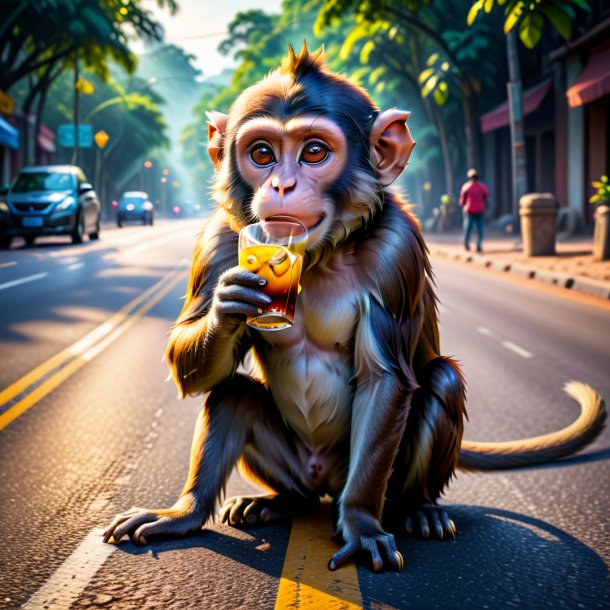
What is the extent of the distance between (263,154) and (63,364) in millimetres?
5740

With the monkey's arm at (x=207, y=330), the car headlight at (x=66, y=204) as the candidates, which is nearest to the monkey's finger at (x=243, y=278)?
the monkey's arm at (x=207, y=330)

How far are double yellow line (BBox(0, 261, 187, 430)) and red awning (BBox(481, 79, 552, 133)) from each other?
21.3 m

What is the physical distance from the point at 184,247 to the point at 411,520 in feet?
A: 82.0

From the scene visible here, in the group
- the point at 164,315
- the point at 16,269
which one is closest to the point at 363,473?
the point at 164,315

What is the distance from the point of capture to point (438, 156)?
144 feet

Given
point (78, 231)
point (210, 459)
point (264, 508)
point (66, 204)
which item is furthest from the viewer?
point (78, 231)

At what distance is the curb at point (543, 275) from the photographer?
14477mm

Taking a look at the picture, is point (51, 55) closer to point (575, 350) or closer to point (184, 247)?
point (184, 247)

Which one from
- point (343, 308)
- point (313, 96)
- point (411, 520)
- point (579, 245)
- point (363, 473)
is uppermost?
point (313, 96)

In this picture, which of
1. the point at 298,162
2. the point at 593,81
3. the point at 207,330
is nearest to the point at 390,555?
the point at 207,330

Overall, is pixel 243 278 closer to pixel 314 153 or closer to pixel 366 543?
pixel 314 153

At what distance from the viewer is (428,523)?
3410mm

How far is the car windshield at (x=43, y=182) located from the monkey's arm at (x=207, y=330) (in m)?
24.3

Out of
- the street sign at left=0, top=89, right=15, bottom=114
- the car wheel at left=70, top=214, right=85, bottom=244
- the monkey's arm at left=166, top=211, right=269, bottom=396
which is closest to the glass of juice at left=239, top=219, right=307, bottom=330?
the monkey's arm at left=166, top=211, right=269, bottom=396
